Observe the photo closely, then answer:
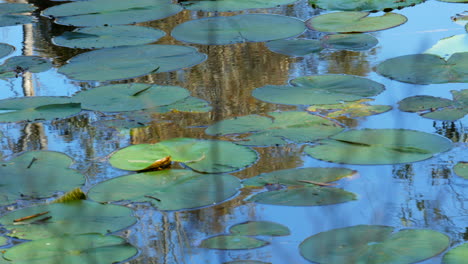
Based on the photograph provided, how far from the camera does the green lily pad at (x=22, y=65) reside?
3.51 m

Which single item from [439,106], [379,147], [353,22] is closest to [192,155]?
[379,147]

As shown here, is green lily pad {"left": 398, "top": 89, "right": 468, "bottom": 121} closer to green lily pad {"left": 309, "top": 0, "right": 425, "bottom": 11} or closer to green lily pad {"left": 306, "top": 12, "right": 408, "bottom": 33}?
green lily pad {"left": 306, "top": 12, "right": 408, "bottom": 33}

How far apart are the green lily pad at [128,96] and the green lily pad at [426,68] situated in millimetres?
856

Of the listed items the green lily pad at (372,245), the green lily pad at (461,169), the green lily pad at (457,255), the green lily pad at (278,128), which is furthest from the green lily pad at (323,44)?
the green lily pad at (457,255)

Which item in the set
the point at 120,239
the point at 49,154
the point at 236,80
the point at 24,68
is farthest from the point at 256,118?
the point at 24,68

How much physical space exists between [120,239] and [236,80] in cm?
139

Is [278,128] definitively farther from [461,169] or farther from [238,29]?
[238,29]

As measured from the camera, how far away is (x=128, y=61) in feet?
11.5

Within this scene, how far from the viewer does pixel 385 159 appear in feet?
7.91

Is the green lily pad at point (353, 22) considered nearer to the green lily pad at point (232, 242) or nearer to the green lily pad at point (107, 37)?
the green lily pad at point (107, 37)

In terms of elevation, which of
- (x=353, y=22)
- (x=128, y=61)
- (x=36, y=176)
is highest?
(x=353, y=22)

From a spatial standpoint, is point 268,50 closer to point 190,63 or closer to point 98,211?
point 190,63

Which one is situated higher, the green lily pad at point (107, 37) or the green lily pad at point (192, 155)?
the green lily pad at point (107, 37)

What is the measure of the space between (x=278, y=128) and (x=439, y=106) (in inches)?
24.5
